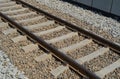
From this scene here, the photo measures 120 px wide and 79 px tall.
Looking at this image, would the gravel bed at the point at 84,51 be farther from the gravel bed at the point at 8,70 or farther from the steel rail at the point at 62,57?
the gravel bed at the point at 8,70

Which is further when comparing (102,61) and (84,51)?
(84,51)

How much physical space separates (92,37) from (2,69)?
3.16 metres

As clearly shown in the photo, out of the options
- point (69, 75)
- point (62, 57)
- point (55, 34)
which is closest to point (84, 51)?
point (62, 57)

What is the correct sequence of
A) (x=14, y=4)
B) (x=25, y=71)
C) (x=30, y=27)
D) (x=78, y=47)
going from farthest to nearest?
(x=14, y=4), (x=30, y=27), (x=78, y=47), (x=25, y=71)

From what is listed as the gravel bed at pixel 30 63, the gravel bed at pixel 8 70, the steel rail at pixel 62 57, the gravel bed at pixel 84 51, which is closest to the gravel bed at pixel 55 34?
the steel rail at pixel 62 57

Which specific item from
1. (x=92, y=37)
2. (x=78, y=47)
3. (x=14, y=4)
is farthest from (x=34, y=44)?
(x=14, y=4)

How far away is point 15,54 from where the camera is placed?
7.37m

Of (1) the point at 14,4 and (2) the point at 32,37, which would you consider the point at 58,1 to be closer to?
(1) the point at 14,4

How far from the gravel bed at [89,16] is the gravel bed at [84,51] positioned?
128 centimetres

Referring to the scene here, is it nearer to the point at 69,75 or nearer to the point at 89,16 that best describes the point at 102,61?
the point at 69,75

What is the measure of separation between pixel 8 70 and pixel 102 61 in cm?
258

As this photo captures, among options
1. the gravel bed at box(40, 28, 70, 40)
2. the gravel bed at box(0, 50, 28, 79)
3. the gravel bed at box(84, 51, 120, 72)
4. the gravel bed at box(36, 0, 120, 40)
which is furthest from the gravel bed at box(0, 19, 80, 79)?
the gravel bed at box(36, 0, 120, 40)

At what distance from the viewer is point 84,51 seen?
25.3ft

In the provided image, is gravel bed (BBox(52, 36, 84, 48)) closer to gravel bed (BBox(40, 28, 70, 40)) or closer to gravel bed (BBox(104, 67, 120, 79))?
gravel bed (BBox(40, 28, 70, 40))
